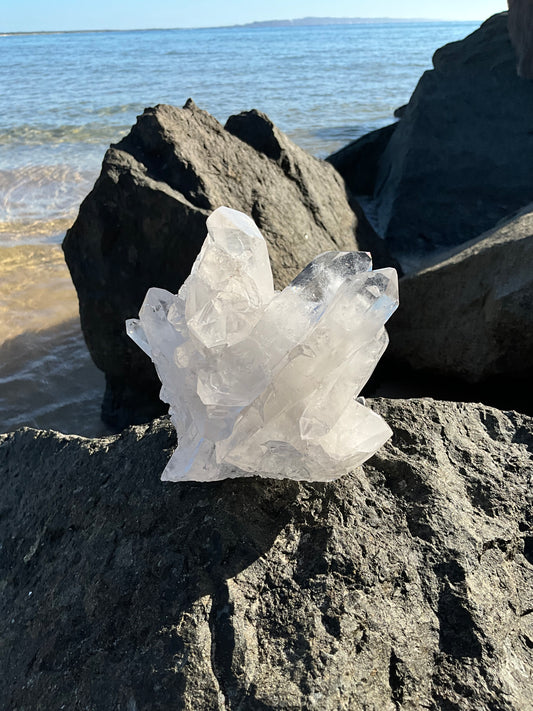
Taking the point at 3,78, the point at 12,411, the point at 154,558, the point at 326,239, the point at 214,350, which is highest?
the point at 214,350

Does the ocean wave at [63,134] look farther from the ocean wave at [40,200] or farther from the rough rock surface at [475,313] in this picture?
the rough rock surface at [475,313]

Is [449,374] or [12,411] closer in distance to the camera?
[449,374]

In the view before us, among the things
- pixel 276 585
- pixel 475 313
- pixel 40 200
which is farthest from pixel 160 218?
pixel 40 200

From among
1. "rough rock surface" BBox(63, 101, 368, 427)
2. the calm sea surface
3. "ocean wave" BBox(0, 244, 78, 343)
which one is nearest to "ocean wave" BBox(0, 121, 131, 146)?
the calm sea surface

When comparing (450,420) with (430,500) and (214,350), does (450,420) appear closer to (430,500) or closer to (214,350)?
(430,500)

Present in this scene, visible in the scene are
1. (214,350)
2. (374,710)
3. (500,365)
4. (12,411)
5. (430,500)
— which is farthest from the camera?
(12,411)

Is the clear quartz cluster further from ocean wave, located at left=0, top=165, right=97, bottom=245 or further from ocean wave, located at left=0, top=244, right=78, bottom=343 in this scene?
ocean wave, located at left=0, top=165, right=97, bottom=245

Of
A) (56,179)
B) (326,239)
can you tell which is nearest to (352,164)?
(326,239)
